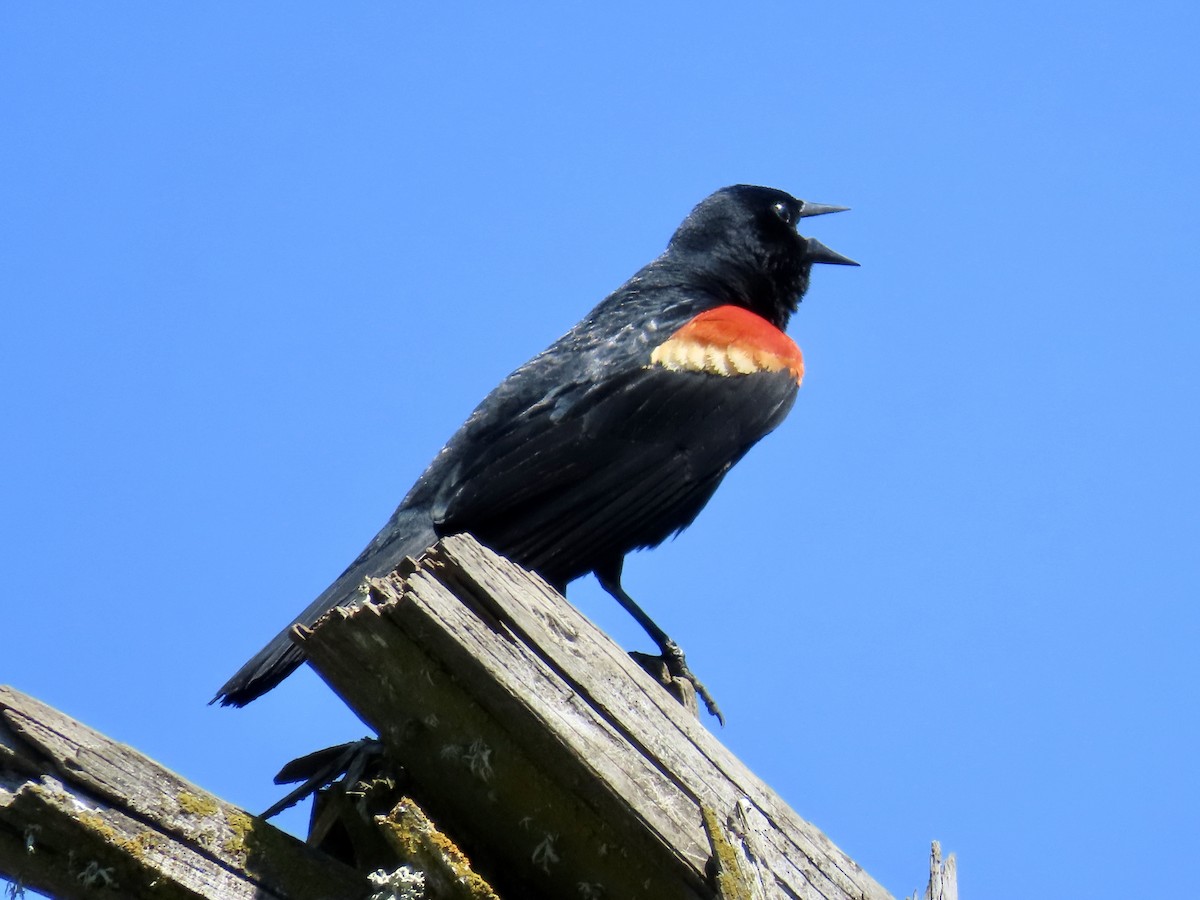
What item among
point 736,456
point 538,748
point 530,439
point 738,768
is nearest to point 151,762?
point 538,748

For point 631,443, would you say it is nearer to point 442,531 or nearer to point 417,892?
point 442,531

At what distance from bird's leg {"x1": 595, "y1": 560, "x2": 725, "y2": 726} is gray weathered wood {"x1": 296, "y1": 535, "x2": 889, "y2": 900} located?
5.38 feet

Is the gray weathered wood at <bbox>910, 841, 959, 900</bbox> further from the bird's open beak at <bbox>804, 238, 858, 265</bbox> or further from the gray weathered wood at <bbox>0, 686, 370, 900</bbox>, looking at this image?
the bird's open beak at <bbox>804, 238, 858, 265</bbox>

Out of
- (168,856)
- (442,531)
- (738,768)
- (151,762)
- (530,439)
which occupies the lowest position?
(168,856)

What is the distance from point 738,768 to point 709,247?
11.5ft

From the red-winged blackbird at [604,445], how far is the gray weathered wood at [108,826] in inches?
40.6

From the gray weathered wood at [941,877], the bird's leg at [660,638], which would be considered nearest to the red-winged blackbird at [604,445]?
the bird's leg at [660,638]

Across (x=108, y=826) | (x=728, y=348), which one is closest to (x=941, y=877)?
(x=108, y=826)

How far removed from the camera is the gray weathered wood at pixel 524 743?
224 cm

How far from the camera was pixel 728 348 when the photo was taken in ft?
15.3

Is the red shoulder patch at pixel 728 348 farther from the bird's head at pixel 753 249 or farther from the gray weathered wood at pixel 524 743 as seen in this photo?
the gray weathered wood at pixel 524 743

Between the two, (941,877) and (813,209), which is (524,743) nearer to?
(941,877)

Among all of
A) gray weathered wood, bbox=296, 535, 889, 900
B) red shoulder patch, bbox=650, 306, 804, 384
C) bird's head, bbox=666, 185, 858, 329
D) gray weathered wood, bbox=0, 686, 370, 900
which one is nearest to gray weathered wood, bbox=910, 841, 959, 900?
gray weathered wood, bbox=296, 535, 889, 900

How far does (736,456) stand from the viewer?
456 centimetres
